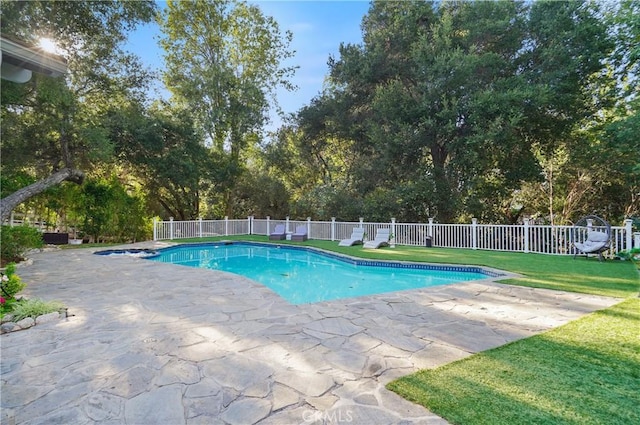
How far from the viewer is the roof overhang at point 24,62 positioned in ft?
9.98

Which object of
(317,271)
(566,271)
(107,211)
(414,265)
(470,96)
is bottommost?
(317,271)

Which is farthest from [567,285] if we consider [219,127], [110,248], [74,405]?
[219,127]

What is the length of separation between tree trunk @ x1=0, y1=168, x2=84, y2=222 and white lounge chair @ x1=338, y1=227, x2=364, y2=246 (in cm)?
1040

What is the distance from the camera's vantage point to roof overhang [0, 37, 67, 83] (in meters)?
3.04

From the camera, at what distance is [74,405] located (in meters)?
2.15

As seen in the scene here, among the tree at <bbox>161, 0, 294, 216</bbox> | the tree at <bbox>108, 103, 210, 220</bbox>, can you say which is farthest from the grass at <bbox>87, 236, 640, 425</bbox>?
the tree at <bbox>161, 0, 294, 216</bbox>

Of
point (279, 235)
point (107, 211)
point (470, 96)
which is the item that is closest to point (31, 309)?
point (107, 211)

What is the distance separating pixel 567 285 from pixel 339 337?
450 centimetres

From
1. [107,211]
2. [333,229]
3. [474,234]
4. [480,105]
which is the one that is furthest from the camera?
[333,229]

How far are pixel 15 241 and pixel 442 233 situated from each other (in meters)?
13.0

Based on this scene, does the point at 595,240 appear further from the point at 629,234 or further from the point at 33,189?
the point at 33,189

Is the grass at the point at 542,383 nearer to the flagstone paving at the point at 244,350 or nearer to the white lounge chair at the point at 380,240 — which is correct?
the flagstone paving at the point at 244,350

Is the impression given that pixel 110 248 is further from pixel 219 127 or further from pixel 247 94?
pixel 247 94

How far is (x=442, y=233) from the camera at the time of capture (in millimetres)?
12383
